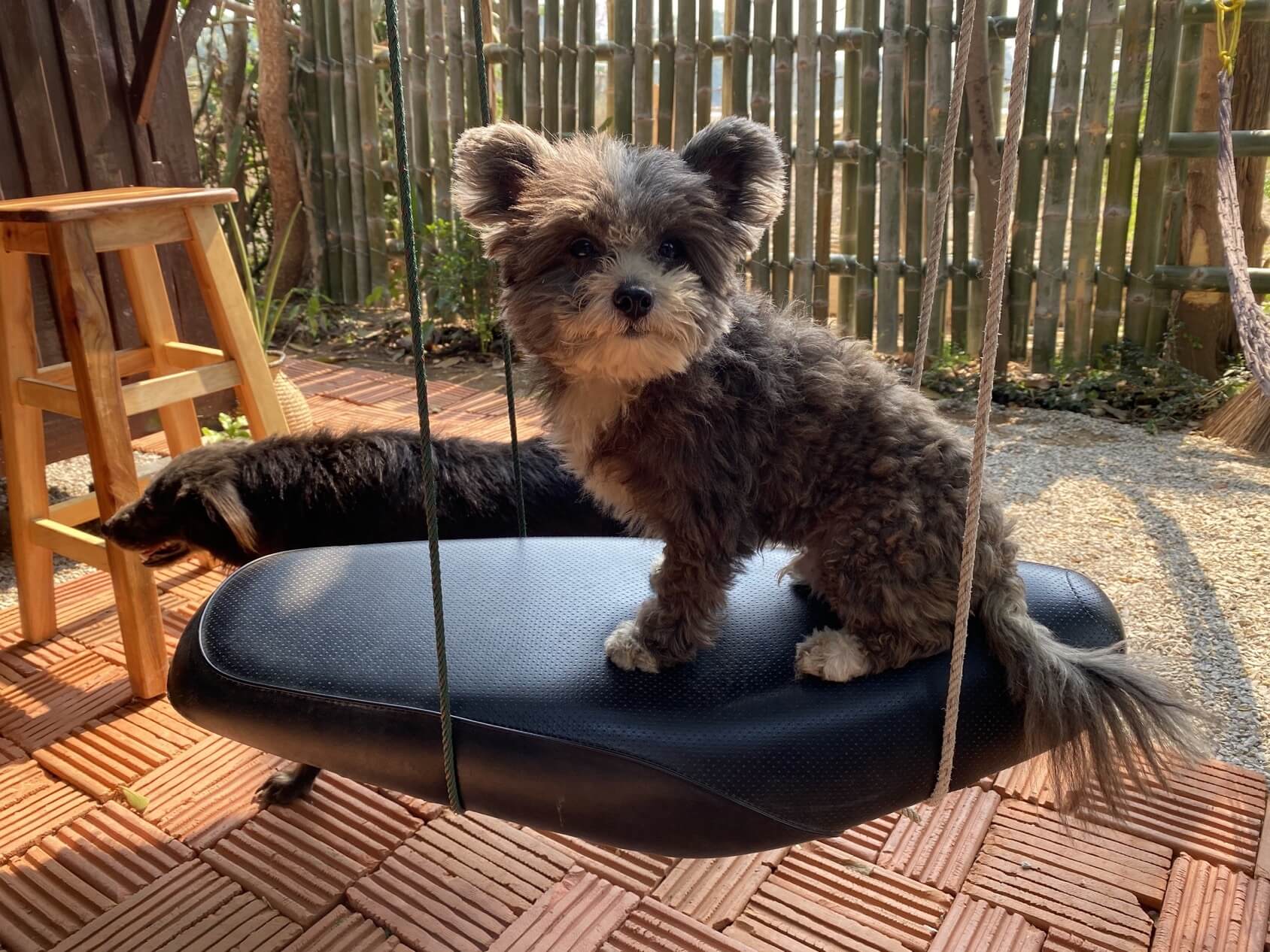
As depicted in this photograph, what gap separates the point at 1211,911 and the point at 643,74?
5766 millimetres

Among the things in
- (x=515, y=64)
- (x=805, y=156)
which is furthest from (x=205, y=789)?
(x=515, y=64)

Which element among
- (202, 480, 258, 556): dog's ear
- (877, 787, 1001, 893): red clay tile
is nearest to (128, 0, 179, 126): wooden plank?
(202, 480, 258, 556): dog's ear

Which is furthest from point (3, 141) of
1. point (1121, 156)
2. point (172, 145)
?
point (1121, 156)

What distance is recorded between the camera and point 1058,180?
5.64m

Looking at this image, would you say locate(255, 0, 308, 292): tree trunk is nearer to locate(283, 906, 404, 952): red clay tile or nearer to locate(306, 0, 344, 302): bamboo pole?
locate(306, 0, 344, 302): bamboo pole

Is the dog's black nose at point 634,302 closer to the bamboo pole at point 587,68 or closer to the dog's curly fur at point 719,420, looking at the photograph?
the dog's curly fur at point 719,420

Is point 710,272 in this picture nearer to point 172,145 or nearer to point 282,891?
point 282,891

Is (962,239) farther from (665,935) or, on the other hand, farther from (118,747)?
Result: (118,747)

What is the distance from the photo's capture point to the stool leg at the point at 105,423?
2.89 metres

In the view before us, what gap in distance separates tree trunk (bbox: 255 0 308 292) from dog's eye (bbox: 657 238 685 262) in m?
6.20

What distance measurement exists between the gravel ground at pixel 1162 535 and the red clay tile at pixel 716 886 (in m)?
1.40

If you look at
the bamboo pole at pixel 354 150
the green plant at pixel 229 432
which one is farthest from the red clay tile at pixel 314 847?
the bamboo pole at pixel 354 150

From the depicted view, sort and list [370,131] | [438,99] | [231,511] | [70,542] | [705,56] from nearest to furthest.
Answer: [231,511], [70,542], [705,56], [438,99], [370,131]

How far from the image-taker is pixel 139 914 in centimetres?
228
